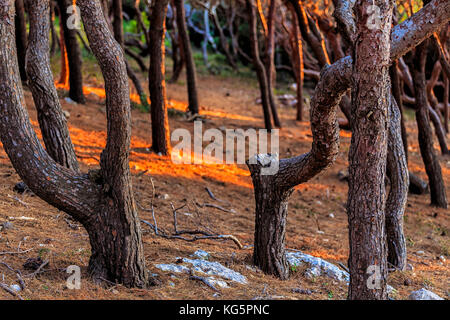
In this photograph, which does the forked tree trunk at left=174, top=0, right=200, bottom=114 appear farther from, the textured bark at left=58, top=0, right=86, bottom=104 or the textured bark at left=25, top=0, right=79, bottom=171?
the textured bark at left=25, top=0, right=79, bottom=171

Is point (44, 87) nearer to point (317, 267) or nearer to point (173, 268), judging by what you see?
point (173, 268)

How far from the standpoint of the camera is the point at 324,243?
6141 millimetres

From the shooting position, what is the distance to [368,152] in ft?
10.5

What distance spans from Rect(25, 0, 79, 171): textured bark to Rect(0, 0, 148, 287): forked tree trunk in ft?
4.20

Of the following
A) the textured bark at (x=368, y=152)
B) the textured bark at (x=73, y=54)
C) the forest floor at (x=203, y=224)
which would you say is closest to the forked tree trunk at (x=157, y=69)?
the forest floor at (x=203, y=224)

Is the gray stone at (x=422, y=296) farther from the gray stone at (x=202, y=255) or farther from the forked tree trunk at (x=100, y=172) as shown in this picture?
the forked tree trunk at (x=100, y=172)

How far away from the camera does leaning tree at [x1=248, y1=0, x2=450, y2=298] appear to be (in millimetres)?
3158

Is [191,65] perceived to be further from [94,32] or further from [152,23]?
[94,32]

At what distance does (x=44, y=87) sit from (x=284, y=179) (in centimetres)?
242

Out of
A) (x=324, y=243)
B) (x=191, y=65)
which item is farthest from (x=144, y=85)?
(x=324, y=243)

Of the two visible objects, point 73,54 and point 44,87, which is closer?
point 44,87

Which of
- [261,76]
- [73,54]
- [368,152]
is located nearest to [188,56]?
[261,76]

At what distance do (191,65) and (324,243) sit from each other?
18.5 feet

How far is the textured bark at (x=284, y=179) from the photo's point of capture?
3.85 metres
